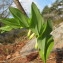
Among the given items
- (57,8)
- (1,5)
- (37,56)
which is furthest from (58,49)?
(57,8)

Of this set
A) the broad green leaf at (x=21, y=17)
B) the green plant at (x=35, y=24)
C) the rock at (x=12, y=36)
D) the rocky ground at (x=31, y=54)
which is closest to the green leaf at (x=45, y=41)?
the green plant at (x=35, y=24)

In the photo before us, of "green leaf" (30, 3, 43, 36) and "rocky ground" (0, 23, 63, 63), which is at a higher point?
"green leaf" (30, 3, 43, 36)

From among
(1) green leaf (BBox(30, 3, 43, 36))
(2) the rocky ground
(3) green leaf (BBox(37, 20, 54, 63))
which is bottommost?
(2) the rocky ground

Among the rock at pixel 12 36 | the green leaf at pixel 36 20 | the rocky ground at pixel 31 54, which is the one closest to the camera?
the green leaf at pixel 36 20

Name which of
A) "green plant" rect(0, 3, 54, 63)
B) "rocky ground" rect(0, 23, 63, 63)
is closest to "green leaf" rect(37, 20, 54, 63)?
"green plant" rect(0, 3, 54, 63)

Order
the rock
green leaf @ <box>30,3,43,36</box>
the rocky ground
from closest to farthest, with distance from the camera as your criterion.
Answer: green leaf @ <box>30,3,43,36</box> → the rocky ground → the rock

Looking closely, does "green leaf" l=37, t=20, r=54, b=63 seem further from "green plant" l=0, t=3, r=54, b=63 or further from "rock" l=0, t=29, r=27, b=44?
"rock" l=0, t=29, r=27, b=44

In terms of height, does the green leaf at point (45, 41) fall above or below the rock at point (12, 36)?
above

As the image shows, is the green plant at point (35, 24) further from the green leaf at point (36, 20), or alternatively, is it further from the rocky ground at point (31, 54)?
the rocky ground at point (31, 54)

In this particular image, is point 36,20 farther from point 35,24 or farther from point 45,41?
point 45,41
